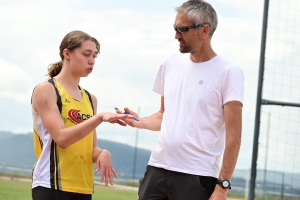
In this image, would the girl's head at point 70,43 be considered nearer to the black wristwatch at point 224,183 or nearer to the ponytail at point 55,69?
the ponytail at point 55,69

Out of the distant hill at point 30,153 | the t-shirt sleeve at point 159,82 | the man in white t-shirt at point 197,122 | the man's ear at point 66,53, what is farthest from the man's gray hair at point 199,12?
the distant hill at point 30,153

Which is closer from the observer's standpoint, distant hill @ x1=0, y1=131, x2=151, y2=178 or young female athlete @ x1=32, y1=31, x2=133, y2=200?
young female athlete @ x1=32, y1=31, x2=133, y2=200

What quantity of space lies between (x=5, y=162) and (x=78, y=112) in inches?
534

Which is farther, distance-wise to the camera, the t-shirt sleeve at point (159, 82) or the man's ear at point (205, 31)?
the t-shirt sleeve at point (159, 82)

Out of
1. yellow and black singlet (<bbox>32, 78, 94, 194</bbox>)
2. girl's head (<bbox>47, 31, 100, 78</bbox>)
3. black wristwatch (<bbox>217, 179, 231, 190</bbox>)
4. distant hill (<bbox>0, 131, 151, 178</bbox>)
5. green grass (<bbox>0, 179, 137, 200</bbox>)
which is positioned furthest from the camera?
distant hill (<bbox>0, 131, 151, 178</bbox>)

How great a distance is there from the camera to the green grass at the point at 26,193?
34.8ft

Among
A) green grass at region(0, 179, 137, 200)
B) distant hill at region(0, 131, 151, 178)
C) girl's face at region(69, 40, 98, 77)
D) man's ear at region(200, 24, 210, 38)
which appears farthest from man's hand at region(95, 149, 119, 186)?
distant hill at region(0, 131, 151, 178)

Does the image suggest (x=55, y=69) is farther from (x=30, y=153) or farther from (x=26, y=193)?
(x=30, y=153)

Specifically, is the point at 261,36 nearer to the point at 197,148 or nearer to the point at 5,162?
the point at 197,148

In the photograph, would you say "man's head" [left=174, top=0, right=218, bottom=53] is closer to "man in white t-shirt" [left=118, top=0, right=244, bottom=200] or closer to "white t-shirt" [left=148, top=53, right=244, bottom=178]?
"man in white t-shirt" [left=118, top=0, right=244, bottom=200]

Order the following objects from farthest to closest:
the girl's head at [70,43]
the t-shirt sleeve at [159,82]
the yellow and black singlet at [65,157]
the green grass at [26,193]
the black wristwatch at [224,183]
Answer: the green grass at [26,193] → the t-shirt sleeve at [159,82] → the girl's head at [70,43] → the yellow and black singlet at [65,157] → the black wristwatch at [224,183]

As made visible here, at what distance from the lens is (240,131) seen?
9.46 ft

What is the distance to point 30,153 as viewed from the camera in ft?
51.9

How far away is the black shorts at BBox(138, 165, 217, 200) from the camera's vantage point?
2.89m
